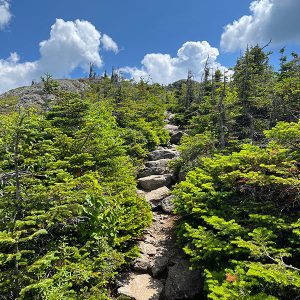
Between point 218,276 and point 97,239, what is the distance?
414cm

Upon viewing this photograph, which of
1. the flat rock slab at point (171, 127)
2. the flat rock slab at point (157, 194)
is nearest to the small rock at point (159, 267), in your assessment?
the flat rock slab at point (157, 194)

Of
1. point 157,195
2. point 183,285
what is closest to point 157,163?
point 157,195

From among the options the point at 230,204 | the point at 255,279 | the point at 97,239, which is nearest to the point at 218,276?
the point at 255,279

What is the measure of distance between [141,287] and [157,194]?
8591 mm

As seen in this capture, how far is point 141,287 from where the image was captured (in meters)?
10.5

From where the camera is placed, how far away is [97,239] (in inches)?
369

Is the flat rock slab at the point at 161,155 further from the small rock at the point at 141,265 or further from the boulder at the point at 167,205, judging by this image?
the small rock at the point at 141,265

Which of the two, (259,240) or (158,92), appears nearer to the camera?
(259,240)

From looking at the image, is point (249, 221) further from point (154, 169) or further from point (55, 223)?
point (154, 169)

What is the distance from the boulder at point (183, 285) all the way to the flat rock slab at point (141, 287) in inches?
20.8

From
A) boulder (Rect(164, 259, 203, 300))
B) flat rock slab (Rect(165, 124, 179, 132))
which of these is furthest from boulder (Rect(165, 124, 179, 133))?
boulder (Rect(164, 259, 203, 300))

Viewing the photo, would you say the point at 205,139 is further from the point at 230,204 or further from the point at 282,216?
the point at 282,216

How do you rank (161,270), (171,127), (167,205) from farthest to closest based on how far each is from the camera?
(171,127), (167,205), (161,270)

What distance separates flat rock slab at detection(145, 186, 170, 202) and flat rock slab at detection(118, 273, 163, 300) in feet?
23.6
